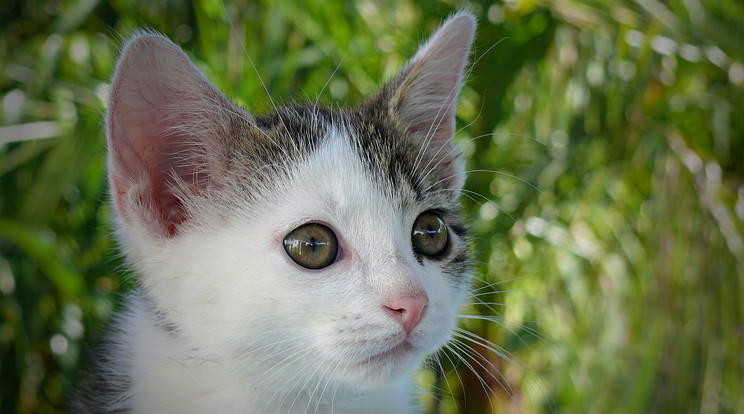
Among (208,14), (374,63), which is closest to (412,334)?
(374,63)

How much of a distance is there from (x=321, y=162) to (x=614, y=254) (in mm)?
1085

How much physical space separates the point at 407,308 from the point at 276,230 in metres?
0.18

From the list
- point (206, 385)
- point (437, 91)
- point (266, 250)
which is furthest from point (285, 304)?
point (437, 91)

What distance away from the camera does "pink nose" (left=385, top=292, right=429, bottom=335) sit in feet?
2.29

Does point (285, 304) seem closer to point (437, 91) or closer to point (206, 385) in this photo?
point (206, 385)

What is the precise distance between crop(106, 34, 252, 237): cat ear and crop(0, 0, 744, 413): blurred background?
1.57 ft

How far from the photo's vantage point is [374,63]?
1410 millimetres

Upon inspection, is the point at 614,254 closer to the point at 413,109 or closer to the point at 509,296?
the point at 509,296

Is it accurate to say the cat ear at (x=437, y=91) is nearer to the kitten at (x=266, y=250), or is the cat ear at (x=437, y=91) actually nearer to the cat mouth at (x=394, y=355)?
the kitten at (x=266, y=250)

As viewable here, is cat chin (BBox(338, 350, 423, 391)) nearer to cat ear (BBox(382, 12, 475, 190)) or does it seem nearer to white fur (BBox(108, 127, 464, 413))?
white fur (BBox(108, 127, 464, 413))

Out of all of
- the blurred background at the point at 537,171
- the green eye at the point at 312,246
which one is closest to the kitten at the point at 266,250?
the green eye at the point at 312,246

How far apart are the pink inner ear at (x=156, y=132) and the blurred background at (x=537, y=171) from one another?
0.50 meters

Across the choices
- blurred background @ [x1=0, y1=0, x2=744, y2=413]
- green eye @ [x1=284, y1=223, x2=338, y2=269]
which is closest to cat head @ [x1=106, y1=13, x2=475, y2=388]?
green eye @ [x1=284, y1=223, x2=338, y2=269]

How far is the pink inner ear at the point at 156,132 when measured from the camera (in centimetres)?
68
